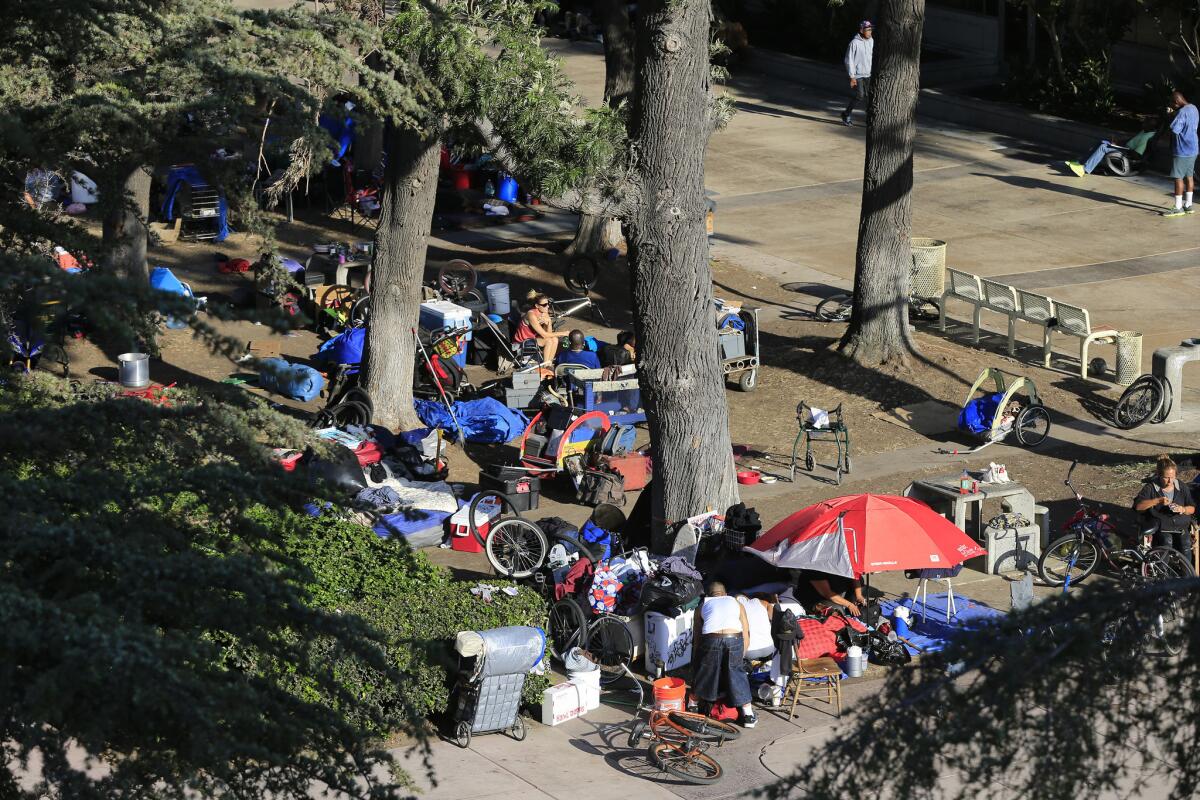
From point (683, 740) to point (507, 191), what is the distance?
689 inches

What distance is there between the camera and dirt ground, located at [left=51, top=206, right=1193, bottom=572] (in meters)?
15.7

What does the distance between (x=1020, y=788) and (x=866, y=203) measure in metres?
15.0

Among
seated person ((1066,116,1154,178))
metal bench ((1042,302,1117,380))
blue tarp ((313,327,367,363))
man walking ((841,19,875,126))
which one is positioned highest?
man walking ((841,19,875,126))

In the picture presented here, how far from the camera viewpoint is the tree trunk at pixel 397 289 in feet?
55.2

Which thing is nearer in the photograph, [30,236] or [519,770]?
[30,236]

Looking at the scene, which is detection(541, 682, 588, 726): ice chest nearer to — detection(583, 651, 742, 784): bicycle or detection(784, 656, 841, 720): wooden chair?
detection(583, 651, 742, 784): bicycle

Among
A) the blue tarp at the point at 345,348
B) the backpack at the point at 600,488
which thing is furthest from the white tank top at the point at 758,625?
the blue tarp at the point at 345,348

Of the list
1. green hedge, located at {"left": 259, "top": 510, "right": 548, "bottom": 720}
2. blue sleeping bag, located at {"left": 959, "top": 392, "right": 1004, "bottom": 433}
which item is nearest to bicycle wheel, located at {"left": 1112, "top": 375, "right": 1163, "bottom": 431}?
blue sleeping bag, located at {"left": 959, "top": 392, "right": 1004, "bottom": 433}

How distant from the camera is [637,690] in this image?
1204 cm

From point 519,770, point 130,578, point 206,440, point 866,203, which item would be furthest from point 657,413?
point 130,578

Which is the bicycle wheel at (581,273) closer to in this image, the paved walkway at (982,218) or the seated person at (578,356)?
the paved walkway at (982,218)

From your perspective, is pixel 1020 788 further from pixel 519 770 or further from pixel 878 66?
pixel 878 66

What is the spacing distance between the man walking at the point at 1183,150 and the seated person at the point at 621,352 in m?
10.8

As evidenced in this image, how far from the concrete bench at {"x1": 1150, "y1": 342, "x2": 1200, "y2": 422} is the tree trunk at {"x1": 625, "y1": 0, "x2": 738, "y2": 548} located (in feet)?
17.5
